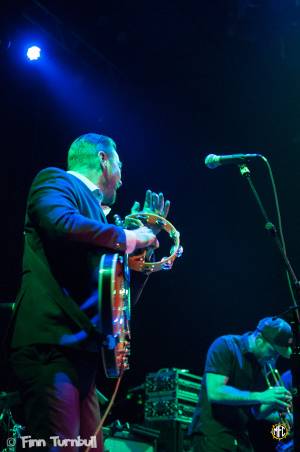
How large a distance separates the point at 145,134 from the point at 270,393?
20.1 feet

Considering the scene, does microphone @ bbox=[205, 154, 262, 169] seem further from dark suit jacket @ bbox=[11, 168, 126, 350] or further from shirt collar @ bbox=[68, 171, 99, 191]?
dark suit jacket @ bbox=[11, 168, 126, 350]

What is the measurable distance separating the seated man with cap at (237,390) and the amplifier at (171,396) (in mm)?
1754

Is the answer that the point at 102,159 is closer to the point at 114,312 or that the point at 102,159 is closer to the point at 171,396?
the point at 114,312

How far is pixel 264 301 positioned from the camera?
10203mm

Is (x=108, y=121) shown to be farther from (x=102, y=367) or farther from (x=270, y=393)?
(x=102, y=367)

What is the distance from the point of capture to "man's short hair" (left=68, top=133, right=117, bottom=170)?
3.57 metres

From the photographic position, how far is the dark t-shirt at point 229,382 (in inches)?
204

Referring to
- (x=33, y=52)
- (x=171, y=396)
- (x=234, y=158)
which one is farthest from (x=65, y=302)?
(x=33, y=52)

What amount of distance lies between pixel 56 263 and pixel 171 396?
5063 mm

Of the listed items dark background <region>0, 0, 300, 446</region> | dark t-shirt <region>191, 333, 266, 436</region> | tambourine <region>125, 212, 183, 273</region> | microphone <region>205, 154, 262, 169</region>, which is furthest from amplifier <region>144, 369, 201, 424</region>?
tambourine <region>125, 212, 183, 273</region>

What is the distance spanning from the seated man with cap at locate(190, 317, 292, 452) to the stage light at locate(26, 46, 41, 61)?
5324mm

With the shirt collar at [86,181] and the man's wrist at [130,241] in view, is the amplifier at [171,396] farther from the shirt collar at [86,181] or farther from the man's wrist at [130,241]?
the man's wrist at [130,241]

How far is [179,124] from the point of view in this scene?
9938mm

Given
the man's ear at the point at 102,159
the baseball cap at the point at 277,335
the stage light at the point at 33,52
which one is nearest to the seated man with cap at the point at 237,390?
the baseball cap at the point at 277,335
